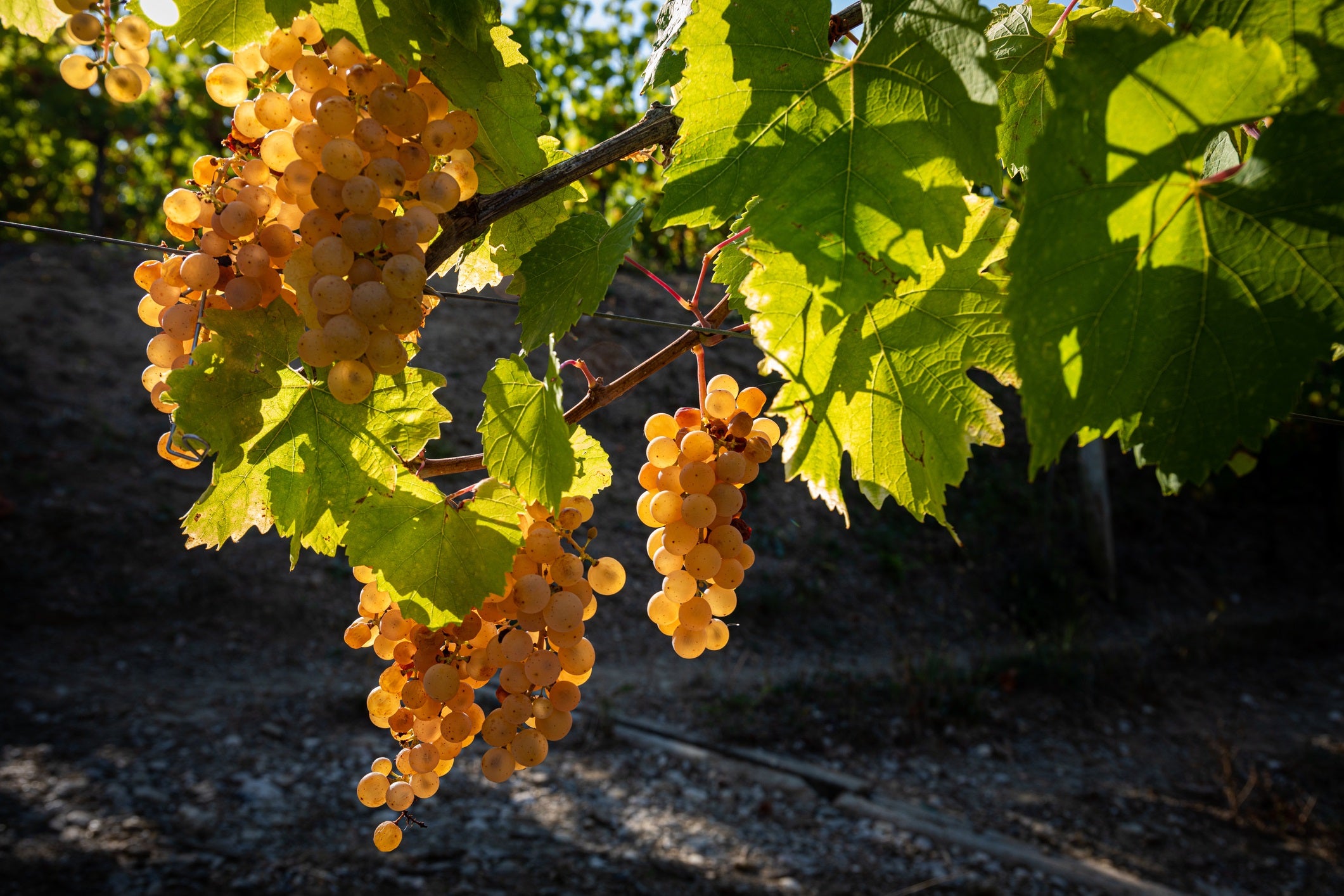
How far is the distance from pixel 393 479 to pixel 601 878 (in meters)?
2.51

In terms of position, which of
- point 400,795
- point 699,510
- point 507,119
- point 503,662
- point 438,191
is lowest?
point 400,795

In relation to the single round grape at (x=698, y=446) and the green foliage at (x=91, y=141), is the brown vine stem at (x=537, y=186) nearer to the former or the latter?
the single round grape at (x=698, y=446)

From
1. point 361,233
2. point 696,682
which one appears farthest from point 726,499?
point 696,682

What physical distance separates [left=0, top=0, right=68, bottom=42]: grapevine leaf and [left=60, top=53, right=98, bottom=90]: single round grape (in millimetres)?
30

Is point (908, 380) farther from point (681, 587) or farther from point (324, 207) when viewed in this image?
point (324, 207)

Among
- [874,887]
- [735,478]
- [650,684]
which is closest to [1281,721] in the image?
[874,887]

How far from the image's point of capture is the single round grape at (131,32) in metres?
0.62

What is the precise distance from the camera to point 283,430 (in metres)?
0.69

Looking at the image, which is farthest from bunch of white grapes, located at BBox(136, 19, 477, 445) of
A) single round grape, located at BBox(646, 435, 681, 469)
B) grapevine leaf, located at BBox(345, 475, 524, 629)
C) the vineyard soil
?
the vineyard soil

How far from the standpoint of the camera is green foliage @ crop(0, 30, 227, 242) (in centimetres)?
799

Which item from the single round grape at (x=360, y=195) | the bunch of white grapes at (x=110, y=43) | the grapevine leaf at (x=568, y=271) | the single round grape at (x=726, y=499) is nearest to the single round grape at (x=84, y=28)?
the bunch of white grapes at (x=110, y=43)

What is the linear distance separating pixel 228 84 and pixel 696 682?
3.92 metres

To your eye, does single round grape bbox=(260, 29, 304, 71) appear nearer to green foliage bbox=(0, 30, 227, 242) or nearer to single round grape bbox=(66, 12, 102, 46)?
single round grape bbox=(66, 12, 102, 46)

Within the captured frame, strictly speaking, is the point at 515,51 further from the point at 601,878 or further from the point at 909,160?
the point at 601,878
